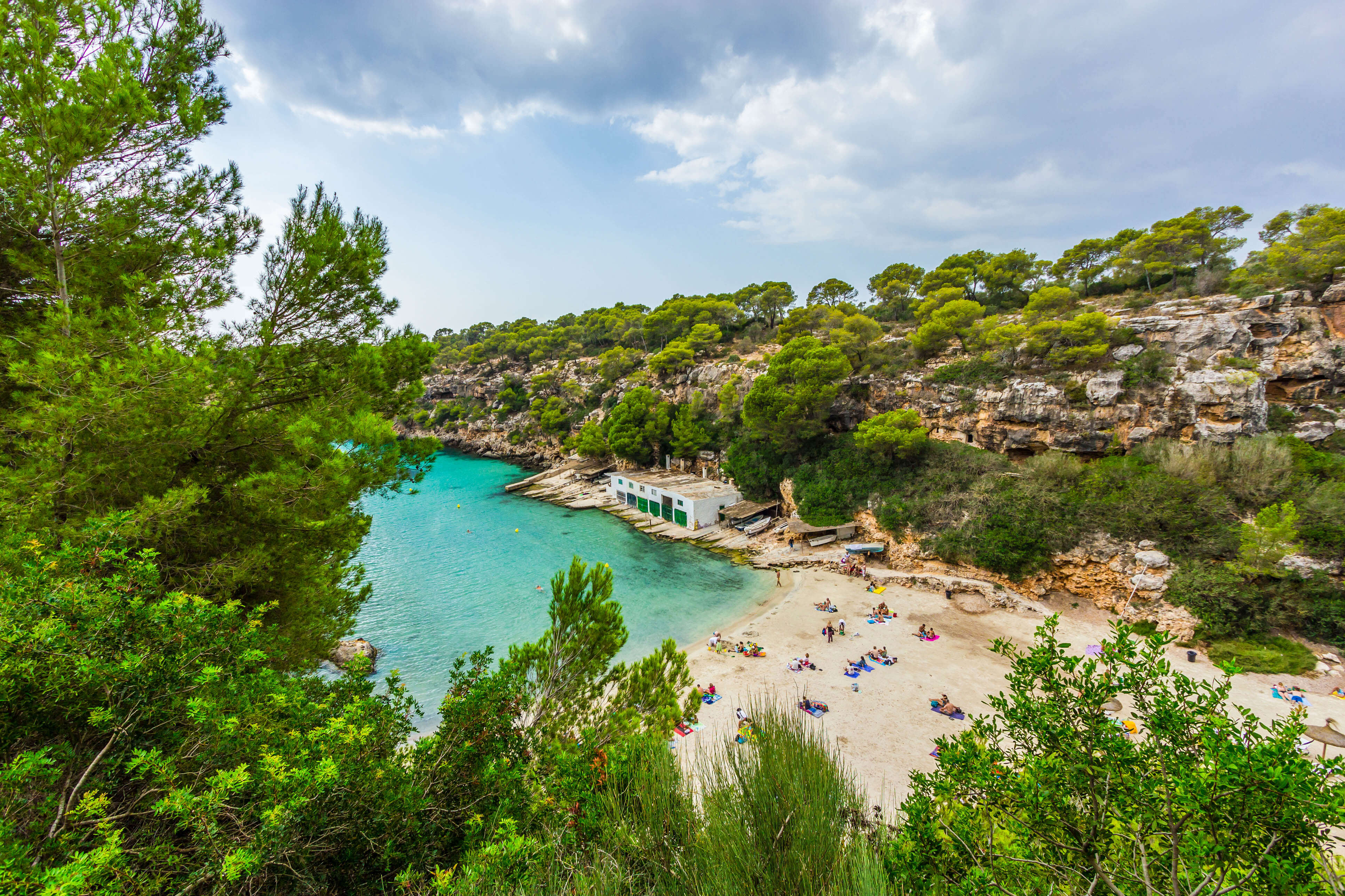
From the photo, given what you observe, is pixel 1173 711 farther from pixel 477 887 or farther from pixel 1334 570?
pixel 1334 570

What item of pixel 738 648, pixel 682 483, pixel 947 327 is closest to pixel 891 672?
pixel 738 648

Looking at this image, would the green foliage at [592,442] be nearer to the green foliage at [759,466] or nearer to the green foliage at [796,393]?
the green foliage at [759,466]

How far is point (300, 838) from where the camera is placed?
2924mm

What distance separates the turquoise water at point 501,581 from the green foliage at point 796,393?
25.8 ft

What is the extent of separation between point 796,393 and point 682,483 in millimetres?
9395

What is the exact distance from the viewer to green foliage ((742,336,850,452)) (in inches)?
936

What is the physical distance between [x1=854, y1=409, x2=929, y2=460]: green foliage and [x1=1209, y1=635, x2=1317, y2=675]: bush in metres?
10.8

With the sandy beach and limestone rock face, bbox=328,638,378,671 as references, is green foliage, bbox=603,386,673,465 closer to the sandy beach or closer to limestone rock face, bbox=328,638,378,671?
the sandy beach

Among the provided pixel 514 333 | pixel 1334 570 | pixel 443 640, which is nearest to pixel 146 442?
pixel 443 640

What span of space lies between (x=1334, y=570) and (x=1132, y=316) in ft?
43.0

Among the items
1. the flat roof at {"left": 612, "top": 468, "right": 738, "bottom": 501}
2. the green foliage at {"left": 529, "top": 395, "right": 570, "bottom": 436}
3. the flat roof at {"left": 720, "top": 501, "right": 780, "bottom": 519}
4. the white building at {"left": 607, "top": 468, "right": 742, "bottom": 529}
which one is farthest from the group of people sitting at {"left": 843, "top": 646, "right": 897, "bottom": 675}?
the green foliage at {"left": 529, "top": 395, "right": 570, "bottom": 436}

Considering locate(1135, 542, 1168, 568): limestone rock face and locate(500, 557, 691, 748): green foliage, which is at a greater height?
locate(500, 557, 691, 748): green foliage

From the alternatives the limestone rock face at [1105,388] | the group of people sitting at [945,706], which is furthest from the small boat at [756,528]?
the limestone rock face at [1105,388]

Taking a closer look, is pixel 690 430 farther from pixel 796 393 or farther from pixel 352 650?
pixel 352 650
